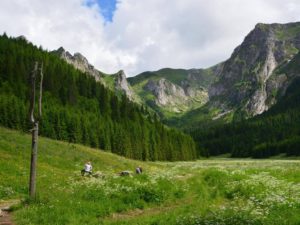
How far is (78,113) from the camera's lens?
426 ft

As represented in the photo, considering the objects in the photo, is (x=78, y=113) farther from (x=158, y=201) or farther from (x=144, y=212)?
(x=144, y=212)

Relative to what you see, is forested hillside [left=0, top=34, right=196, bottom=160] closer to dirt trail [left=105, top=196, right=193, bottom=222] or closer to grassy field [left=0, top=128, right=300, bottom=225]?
grassy field [left=0, top=128, right=300, bottom=225]

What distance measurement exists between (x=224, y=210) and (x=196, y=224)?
331 cm

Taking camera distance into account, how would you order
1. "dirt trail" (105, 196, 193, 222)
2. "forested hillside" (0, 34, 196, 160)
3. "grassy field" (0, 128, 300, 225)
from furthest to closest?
"forested hillside" (0, 34, 196, 160) → "dirt trail" (105, 196, 193, 222) → "grassy field" (0, 128, 300, 225)

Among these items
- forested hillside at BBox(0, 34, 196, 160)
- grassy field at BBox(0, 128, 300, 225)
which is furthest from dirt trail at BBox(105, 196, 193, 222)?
forested hillside at BBox(0, 34, 196, 160)

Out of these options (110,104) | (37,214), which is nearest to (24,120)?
(110,104)

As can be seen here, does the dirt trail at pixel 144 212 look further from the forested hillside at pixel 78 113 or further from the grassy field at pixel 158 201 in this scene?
the forested hillside at pixel 78 113

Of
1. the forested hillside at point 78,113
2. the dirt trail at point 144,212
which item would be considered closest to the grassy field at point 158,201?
the dirt trail at point 144,212

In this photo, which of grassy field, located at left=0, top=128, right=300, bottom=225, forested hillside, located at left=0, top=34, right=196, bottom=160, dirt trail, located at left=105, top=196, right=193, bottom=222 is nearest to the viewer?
grassy field, located at left=0, top=128, right=300, bottom=225

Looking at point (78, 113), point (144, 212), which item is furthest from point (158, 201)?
point (78, 113)

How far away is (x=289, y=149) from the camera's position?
184000 millimetres

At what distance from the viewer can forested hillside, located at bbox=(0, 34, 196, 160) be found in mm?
108438

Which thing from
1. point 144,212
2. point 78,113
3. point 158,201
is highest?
point 78,113

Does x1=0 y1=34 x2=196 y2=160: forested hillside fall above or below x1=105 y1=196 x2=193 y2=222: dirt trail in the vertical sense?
above
